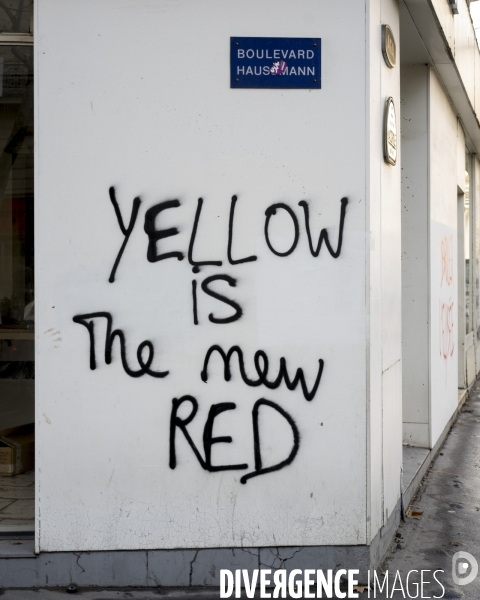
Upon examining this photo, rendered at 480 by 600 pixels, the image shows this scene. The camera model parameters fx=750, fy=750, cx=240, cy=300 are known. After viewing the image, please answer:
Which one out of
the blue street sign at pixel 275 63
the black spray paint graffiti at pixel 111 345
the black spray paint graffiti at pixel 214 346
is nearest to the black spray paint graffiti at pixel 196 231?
the black spray paint graffiti at pixel 214 346

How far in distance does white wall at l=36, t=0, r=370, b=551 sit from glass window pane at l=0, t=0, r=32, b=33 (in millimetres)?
447

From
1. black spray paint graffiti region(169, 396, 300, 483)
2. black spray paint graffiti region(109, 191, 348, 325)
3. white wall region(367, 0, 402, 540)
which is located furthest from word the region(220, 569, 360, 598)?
black spray paint graffiti region(109, 191, 348, 325)

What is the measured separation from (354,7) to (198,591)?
311cm

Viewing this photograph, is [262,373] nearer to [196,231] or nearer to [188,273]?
[188,273]

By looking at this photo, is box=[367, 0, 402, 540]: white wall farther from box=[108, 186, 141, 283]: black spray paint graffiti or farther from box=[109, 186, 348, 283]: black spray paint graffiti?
box=[108, 186, 141, 283]: black spray paint graffiti

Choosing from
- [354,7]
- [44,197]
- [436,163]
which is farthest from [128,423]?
[436,163]

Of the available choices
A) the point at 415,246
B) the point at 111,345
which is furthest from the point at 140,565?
the point at 415,246

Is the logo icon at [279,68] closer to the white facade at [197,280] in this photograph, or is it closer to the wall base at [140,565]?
the white facade at [197,280]

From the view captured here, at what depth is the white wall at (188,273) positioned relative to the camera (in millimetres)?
3863

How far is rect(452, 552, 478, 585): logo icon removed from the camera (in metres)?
4.08

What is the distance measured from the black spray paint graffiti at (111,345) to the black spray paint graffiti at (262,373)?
0.28 m

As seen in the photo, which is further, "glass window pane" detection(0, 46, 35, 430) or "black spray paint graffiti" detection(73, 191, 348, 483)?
"glass window pane" detection(0, 46, 35, 430)

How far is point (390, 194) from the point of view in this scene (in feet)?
14.8

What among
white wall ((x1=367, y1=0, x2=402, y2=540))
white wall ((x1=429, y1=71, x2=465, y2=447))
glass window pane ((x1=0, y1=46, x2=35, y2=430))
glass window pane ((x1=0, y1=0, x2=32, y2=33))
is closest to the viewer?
white wall ((x1=367, y1=0, x2=402, y2=540))
